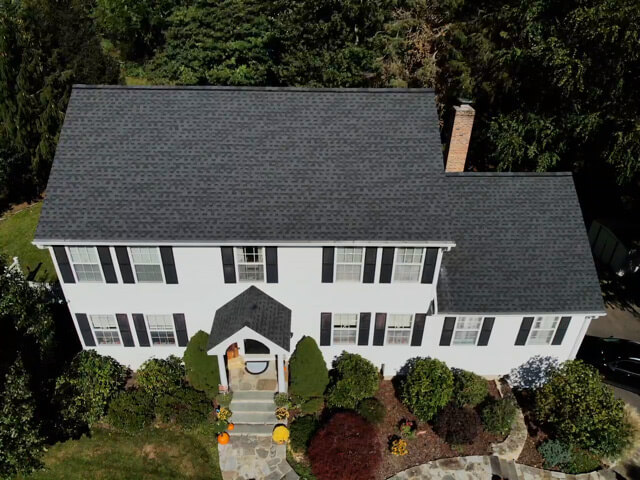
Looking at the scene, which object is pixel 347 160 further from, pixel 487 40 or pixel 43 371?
pixel 487 40

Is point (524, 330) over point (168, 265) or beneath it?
beneath

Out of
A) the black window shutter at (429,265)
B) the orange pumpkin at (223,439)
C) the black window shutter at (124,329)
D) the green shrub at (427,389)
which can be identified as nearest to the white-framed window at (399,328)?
the green shrub at (427,389)

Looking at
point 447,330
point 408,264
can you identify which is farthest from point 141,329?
point 447,330

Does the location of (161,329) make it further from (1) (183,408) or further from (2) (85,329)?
(1) (183,408)

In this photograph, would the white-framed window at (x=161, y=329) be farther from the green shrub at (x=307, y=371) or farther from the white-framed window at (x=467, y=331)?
the white-framed window at (x=467, y=331)

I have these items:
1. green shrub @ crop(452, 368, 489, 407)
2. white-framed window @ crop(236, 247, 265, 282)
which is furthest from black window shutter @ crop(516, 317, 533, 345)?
white-framed window @ crop(236, 247, 265, 282)

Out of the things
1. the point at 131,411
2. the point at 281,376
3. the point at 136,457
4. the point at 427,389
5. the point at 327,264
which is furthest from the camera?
the point at 281,376

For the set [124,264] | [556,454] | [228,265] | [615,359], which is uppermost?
[124,264]
